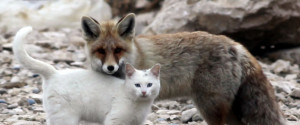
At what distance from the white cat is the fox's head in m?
0.40

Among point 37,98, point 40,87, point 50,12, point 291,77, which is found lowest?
point 291,77

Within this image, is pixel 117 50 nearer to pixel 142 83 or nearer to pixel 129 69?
pixel 129 69

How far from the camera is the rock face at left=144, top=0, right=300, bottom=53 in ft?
37.2

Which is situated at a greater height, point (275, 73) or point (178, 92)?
point (275, 73)

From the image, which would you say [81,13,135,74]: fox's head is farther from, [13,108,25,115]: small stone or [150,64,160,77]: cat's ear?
[13,108,25,115]: small stone

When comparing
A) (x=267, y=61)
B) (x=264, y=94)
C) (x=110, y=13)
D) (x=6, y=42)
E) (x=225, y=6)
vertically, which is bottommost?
(x=264, y=94)

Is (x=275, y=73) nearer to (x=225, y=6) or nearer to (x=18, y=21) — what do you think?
(x=225, y=6)

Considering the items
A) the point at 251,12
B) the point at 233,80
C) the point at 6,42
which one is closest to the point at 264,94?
the point at 233,80

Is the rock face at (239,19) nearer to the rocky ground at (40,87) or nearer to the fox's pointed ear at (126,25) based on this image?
the rocky ground at (40,87)

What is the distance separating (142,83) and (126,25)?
1283mm

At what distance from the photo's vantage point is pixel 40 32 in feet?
46.1

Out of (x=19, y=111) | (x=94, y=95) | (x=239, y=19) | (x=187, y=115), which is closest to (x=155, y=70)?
(x=94, y=95)

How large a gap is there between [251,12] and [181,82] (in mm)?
4336

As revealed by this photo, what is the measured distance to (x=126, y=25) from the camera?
735 centimetres
